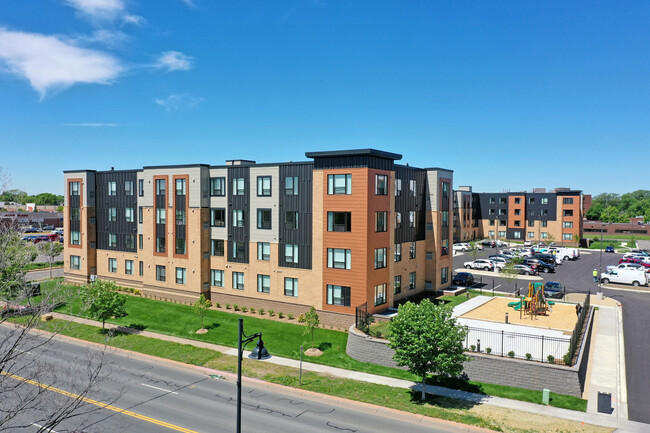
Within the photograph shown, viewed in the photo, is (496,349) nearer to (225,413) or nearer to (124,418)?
(225,413)

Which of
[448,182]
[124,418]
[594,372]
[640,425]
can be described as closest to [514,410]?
[640,425]

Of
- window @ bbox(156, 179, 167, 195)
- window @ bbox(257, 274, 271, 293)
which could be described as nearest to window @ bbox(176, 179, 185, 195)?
window @ bbox(156, 179, 167, 195)

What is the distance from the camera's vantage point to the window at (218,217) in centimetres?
4675

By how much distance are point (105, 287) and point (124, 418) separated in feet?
65.6

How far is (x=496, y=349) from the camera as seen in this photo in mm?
29891

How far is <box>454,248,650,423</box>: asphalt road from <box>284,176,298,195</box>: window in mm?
29155

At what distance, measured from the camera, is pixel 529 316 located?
39.7 m

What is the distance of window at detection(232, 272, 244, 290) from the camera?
149 feet

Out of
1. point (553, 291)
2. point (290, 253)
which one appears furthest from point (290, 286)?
point (553, 291)

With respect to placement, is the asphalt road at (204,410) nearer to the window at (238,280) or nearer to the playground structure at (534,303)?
the window at (238,280)

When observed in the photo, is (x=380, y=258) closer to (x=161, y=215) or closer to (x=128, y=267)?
(x=161, y=215)

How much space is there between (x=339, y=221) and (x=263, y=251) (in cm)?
958

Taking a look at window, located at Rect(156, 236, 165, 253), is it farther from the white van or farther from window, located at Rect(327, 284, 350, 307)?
the white van

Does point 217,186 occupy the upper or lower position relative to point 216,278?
upper
